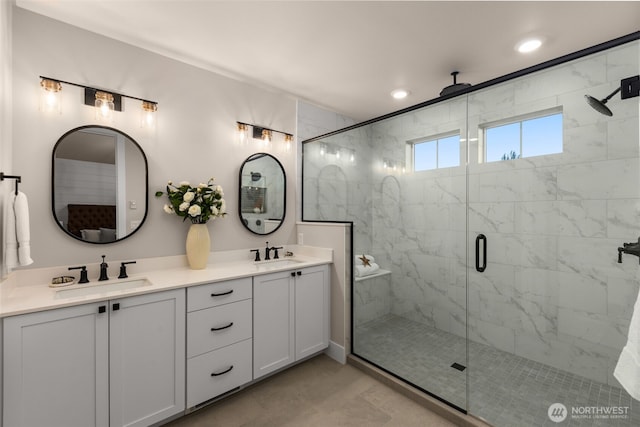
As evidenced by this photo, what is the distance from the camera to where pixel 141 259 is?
84.0 inches

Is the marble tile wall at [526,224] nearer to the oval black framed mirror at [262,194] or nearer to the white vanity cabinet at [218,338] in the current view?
the oval black framed mirror at [262,194]

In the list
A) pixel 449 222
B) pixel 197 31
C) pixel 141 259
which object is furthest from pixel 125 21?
pixel 449 222

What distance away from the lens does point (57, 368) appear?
1.41 meters

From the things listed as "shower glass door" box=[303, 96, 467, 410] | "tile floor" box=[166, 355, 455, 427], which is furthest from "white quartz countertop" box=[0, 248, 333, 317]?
"tile floor" box=[166, 355, 455, 427]

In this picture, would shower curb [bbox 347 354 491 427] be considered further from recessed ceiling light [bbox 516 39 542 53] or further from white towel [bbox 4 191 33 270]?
recessed ceiling light [bbox 516 39 542 53]

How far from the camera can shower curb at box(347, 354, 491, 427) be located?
1.78 metres

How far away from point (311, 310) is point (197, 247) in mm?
1127

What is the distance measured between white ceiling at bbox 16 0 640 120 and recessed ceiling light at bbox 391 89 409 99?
29 centimetres

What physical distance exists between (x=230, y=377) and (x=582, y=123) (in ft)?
10.1

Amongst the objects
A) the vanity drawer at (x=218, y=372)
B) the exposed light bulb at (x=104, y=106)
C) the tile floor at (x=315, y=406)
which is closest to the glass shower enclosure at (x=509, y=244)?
the tile floor at (x=315, y=406)

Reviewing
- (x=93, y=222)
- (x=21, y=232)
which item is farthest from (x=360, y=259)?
(x=21, y=232)

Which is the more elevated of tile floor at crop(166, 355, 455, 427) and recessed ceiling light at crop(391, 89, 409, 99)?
recessed ceiling light at crop(391, 89, 409, 99)

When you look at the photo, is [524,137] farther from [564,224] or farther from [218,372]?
[218,372]

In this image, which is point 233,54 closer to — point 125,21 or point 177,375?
point 125,21
